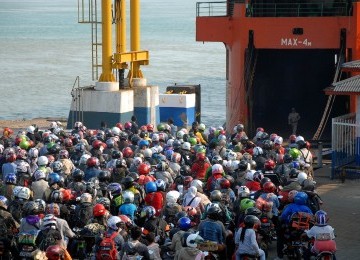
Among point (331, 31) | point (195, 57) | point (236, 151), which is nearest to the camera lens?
point (236, 151)

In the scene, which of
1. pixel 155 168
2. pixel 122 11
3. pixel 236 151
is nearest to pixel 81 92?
pixel 122 11

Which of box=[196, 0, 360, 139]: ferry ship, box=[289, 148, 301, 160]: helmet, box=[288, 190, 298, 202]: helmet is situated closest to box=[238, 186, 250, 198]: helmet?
box=[288, 190, 298, 202]: helmet

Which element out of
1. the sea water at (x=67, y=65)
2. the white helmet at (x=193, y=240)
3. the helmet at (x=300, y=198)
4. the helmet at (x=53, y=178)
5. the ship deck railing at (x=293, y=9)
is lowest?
the sea water at (x=67, y=65)

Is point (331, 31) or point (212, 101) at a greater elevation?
point (331, 31)

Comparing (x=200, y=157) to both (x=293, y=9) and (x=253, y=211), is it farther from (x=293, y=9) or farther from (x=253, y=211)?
(x=293, y=9)

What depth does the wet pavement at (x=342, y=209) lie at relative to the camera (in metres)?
19.7

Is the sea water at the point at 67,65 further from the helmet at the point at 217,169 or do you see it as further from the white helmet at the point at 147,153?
the helmet at the point at 217,169

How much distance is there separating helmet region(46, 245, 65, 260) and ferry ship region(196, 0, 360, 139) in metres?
19.2

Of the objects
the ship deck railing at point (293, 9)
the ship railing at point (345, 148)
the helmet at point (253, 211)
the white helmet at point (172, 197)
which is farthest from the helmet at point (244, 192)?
the ship deck railing at point (293, 9)

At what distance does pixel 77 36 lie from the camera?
140 meters

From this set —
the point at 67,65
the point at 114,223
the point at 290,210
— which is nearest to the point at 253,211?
the point at 290,210

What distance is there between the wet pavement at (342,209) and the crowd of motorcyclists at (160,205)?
3.23 ft

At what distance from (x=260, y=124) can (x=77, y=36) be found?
338 feet

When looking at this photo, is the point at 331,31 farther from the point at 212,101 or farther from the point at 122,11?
the point at 212,101
